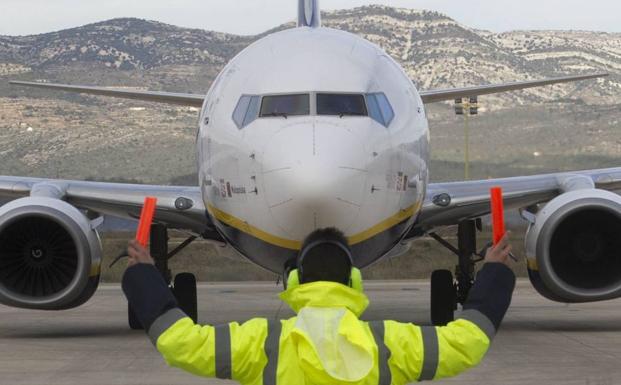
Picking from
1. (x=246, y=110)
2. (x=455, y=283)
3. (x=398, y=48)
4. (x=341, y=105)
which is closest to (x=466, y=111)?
(x=455, y=283)

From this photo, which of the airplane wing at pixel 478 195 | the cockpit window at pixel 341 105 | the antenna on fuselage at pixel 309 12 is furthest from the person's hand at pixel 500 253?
the antenna on fuselage at pixel 309 12

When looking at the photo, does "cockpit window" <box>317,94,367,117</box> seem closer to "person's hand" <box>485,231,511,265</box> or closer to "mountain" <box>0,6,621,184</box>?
"person's hand" <box>485,231,511,265</box>

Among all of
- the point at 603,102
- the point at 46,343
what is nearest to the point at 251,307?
the point at 46,343

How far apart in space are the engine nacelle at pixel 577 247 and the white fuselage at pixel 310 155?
1790 millimetres

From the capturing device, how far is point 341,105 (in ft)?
40.7

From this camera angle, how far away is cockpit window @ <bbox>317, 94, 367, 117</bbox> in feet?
40.1

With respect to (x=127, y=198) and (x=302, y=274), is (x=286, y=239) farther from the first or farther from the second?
(x=302, y=274)

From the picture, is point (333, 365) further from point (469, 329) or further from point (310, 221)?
point (310, 221)

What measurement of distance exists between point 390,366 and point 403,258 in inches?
1286

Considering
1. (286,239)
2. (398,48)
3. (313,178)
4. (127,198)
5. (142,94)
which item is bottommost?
(398,48)

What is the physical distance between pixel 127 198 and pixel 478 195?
13.1 feet

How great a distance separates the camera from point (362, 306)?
5.08 metres

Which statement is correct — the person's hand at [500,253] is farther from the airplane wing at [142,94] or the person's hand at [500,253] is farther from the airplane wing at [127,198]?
the airplane wing at [142,94]

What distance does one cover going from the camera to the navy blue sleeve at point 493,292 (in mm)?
5121
